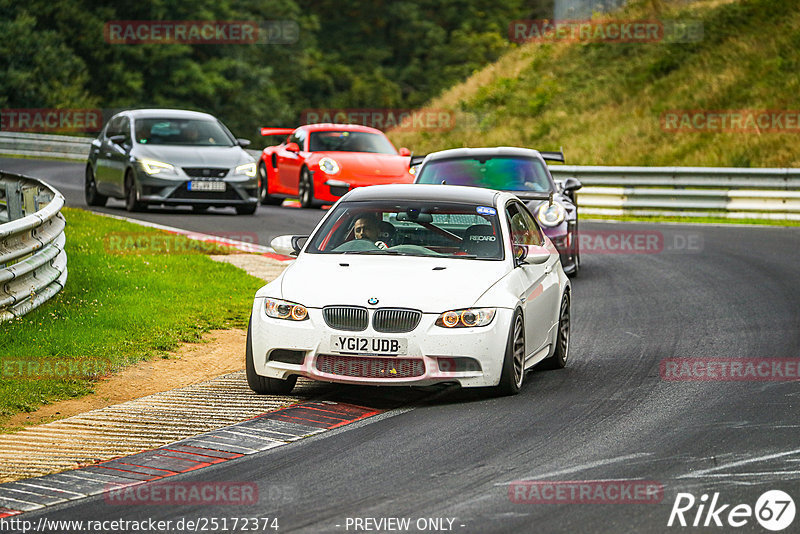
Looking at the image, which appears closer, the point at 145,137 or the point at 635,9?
the point at 145,137

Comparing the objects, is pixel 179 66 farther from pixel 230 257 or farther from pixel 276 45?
pixel 230 257

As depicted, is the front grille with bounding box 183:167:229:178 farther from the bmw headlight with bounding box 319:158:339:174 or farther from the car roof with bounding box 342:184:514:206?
the car roof with bounding box 342:184:514:206

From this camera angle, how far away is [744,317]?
41.4 feet

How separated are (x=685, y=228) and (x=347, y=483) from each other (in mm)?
17144

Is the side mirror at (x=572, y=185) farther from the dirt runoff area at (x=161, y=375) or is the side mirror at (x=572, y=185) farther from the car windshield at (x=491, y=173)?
the dirt runoff area at (x=161, y=375)

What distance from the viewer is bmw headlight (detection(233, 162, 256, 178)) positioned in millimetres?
21234

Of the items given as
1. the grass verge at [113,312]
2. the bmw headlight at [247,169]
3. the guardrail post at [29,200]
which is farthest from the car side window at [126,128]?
the guardrail post at [29,200]

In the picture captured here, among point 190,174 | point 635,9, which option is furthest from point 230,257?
point 635,9

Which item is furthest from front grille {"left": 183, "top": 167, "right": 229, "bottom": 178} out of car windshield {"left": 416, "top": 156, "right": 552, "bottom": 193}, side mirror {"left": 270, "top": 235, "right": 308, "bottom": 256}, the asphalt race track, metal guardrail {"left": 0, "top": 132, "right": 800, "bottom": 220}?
side mirror {"left": 270, "top": 235, "right": 308, "bottom": 256}

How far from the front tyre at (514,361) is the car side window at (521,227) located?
943 millimetres

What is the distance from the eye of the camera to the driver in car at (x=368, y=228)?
958cm

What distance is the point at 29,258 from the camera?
11219 mm

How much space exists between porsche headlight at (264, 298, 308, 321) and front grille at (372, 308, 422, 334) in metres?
0.49

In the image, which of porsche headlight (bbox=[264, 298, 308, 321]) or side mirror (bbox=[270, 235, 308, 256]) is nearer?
porsche headlight (bbox=[264, 298, 308, 321])
